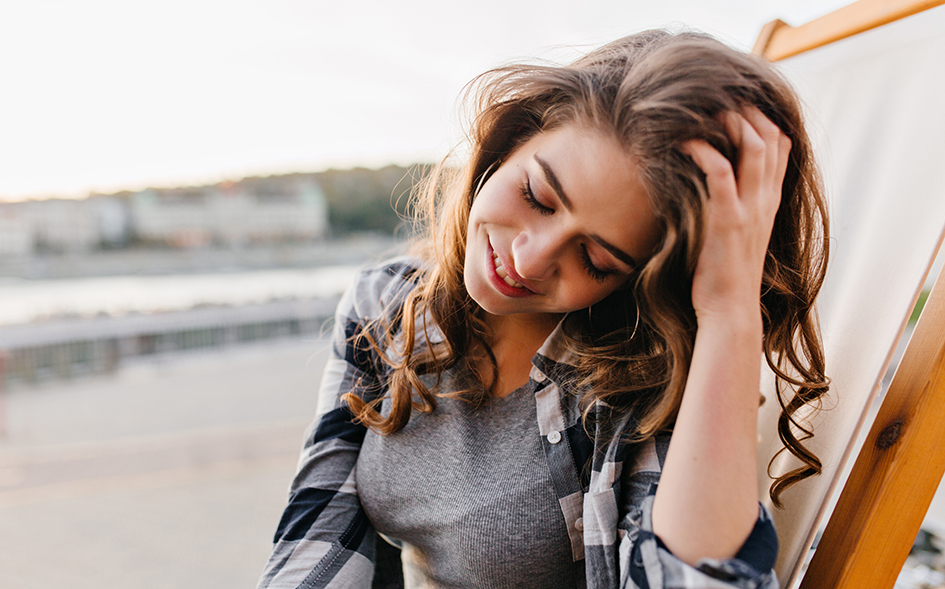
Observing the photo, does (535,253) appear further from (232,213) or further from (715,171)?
(232,213)

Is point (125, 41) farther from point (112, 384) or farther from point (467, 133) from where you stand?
point (467, 133)

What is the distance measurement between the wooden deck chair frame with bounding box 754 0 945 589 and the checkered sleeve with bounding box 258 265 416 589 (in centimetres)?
59

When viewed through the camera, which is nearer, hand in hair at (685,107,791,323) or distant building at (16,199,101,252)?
hand in hair at (685,107,791,323)

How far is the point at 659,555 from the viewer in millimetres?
491

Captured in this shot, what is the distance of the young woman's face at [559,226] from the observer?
545mm

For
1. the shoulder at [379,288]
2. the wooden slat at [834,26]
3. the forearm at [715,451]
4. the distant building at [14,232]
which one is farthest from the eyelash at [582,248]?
the distant building at [14,232]

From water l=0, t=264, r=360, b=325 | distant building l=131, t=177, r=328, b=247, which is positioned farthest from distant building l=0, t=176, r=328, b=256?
water l=0, t=264, r=360, b=325

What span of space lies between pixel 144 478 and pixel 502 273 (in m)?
5.90

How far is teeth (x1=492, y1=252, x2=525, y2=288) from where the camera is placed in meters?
0.62

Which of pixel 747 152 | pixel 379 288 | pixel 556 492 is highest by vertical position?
pixel 747 152

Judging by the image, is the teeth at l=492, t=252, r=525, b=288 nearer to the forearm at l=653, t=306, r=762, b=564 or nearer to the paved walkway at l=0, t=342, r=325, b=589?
the forearm at l=653, t=306, r=762, b=564

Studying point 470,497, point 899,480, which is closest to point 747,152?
point 899,480

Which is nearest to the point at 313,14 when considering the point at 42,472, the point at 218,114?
the point at 218,114

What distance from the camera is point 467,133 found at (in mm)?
753
